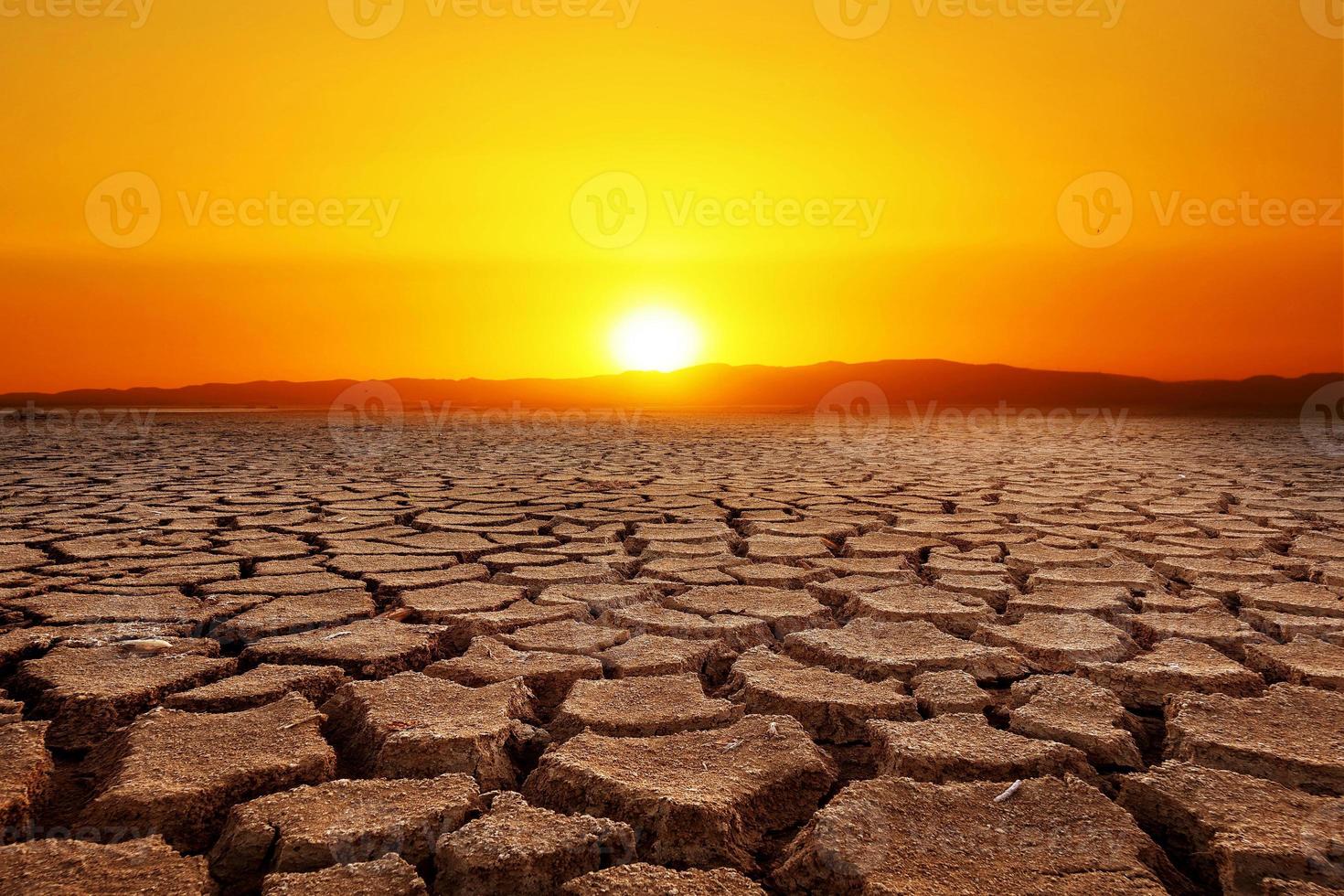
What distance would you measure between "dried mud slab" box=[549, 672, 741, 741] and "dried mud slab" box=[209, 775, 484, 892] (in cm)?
26

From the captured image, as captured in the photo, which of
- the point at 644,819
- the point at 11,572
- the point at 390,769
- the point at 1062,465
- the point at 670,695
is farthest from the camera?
the point at 1062,465

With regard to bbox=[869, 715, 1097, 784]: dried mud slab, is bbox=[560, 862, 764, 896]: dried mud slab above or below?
below

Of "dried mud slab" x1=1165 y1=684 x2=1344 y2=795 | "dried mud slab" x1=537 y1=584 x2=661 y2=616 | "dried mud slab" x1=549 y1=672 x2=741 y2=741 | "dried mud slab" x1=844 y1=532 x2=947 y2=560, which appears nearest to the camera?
"dried mud slab" x1=1165 y1=684 x2=1344 y2=795

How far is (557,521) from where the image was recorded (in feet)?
11.1

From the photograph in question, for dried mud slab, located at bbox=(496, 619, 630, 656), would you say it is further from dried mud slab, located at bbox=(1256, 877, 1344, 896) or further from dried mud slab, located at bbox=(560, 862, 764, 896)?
dried mud slab, located at bbox=(1256, 877, 1344, 896)

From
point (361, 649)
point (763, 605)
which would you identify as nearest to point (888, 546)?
point (763, 605)

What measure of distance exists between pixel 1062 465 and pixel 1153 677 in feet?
15.5

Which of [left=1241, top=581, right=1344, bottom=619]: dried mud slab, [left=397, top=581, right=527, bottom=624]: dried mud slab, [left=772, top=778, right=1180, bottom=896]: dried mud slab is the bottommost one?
[left=772, top=778, right=1180, bottom=896]: dried mud slab

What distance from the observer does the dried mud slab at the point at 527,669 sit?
1529mm

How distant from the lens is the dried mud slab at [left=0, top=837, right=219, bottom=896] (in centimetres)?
89

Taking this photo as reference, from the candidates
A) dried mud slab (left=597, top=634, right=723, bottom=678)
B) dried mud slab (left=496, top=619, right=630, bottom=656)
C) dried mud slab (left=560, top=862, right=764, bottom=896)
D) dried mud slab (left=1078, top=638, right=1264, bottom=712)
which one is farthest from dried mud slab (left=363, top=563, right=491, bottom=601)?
dried mud slab (left=1078, top=638, right=1264, bottom=712)

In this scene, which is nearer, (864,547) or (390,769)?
(390,769)

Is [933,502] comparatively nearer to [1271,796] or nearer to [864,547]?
[864,547]

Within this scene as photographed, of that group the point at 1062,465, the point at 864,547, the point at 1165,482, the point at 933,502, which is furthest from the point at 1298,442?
the point at 864,547
